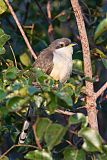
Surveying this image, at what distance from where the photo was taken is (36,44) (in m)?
5.64

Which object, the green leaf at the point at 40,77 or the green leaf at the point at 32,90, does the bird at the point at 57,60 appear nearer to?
the green leaf at the point at 40,77

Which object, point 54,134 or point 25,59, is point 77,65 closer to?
point 25,59

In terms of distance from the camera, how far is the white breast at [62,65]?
5266mm

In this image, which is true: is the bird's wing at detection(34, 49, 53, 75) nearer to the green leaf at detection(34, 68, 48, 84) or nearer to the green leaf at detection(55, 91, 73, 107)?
the green leaf at detection(34, 68, 48, 84)

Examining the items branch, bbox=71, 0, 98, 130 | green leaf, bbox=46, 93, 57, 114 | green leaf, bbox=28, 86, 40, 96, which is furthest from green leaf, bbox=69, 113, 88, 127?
branch, bbox=71, 0, 98, 130

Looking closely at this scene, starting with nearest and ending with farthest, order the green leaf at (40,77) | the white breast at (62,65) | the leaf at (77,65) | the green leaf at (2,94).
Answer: the green leaf at (2,94) → the green leaf at (40,77) → the leaf at (77,65) → the white breast at (62,65)

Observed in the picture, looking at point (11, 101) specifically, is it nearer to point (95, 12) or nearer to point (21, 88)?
point (21, 88)

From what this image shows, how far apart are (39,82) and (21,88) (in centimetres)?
30

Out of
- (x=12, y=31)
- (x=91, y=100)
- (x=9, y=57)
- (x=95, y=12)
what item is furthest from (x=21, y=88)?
(x=95, y=12)

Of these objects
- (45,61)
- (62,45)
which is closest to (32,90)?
(45,61)

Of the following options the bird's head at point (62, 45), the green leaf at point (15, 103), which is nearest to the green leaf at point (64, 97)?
the green leaf at point (15, 103)

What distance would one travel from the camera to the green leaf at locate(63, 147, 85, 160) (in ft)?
10.0

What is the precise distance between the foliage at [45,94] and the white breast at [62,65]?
0.75 ft

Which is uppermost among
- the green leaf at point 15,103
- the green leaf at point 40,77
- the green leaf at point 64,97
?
the green leaf at point 15,103
